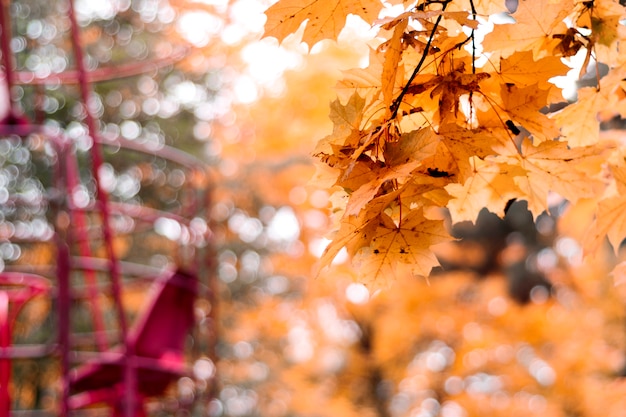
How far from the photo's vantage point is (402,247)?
85 cm

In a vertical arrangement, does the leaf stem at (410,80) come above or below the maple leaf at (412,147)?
above

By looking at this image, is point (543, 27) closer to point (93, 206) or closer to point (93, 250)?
point (93, 206)

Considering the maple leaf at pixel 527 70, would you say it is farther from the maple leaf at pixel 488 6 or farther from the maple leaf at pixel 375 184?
the maple leaf at pixel 375 184

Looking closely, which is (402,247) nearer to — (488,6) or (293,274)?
(488,6)

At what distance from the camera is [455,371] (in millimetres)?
5656

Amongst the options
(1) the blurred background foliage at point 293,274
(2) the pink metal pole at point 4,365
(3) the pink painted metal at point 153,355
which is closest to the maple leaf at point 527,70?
(3) the pink painted metal at point 153,355

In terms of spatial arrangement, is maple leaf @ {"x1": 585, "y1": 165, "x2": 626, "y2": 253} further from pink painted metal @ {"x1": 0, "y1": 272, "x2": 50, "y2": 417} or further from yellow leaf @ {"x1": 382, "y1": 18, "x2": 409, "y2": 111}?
pink painted metal @ {"x1": 0, "y1": 272, "x2": 50, "y2": 417}

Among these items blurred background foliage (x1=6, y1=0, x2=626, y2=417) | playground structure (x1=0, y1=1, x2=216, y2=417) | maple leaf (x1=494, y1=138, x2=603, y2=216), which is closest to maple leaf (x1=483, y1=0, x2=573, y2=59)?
maple leaf (x1=494, y1=138, x2=603, y2=216)

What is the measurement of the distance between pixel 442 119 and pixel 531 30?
0.66ft

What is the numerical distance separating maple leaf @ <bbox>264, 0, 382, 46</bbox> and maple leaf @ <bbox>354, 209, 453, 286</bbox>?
23cm

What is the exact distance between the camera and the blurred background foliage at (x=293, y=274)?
5656 millimetres

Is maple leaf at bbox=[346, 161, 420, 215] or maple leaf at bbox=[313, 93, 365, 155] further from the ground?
maple leaf at bbox=[313, 93, 365, 155]

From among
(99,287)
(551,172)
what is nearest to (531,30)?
(551,172)

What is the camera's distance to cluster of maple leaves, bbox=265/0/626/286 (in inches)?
31.6
